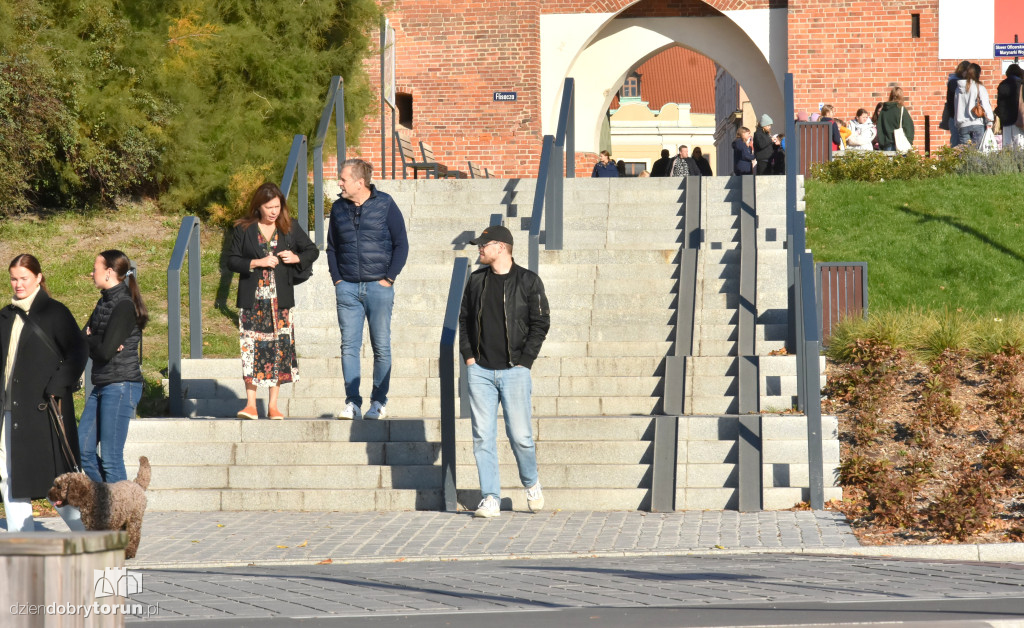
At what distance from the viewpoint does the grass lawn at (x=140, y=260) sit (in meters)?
11.3

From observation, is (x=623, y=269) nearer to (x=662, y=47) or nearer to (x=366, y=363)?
(x=366, y=363)

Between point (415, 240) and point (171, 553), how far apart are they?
6518 mm

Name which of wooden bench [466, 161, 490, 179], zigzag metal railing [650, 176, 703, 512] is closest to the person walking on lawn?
zigzag metal railing [650, 176, 703, 512]

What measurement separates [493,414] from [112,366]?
6.82 ft

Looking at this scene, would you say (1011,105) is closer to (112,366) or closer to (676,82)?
(112,366)

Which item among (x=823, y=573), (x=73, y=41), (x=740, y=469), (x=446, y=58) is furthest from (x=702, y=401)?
(x=446, y=58)

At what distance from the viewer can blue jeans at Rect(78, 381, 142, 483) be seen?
6680 mm

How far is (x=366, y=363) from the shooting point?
1008cm

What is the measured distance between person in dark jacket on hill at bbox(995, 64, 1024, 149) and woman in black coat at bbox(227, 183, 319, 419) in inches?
441

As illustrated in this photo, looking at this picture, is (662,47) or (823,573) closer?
(823,573)

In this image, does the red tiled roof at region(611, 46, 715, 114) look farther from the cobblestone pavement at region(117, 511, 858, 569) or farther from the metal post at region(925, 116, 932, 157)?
the cobblestone pavement at region(117, 511, 858, 569)

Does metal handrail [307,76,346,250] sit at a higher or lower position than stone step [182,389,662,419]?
higher

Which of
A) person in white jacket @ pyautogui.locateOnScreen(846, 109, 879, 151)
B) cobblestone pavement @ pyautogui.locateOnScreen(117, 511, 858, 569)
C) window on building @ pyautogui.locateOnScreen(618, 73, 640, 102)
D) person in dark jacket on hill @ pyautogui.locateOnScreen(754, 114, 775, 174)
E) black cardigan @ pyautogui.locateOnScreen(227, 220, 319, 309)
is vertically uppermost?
window on building @ pyautogui.locateOnScreen(618, 73, 640, 102)

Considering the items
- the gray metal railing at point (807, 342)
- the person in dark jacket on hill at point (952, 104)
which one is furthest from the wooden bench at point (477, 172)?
the gray metal railing at point (807, 342)
